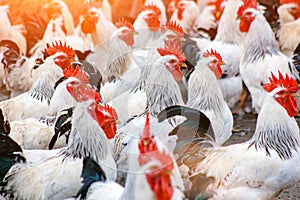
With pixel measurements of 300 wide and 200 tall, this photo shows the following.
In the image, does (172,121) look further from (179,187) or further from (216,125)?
(179,187)

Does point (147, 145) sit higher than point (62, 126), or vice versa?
point (147, 145)

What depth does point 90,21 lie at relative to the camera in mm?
8336

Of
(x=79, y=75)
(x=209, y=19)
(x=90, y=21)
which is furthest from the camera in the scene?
(x=209, y=19)

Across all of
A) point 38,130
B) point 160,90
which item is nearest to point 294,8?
point 160,90

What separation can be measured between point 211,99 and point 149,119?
78cm

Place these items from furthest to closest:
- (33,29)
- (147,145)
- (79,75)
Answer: (33,29), (79,75), (147,145)

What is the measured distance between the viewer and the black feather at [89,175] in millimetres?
4039

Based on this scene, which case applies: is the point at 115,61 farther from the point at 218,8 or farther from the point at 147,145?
the point at 147,145

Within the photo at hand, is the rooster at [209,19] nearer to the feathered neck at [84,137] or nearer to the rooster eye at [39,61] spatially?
the rooster eye at [39,61]

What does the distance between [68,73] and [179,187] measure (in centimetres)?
232

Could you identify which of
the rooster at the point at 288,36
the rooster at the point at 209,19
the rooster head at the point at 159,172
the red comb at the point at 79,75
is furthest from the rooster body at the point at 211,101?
the rooster at the point at 209,19

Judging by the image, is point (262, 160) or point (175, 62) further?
point (175, 62)

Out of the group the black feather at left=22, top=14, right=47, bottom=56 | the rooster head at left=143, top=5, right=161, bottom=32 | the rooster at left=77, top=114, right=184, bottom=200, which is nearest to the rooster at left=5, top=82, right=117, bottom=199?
the rooster at left=77, top=114, right=184, bottom=200

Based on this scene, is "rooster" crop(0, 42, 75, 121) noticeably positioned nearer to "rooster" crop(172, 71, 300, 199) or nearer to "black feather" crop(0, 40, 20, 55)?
"black feather" crop(0, 40, 20, 55)
